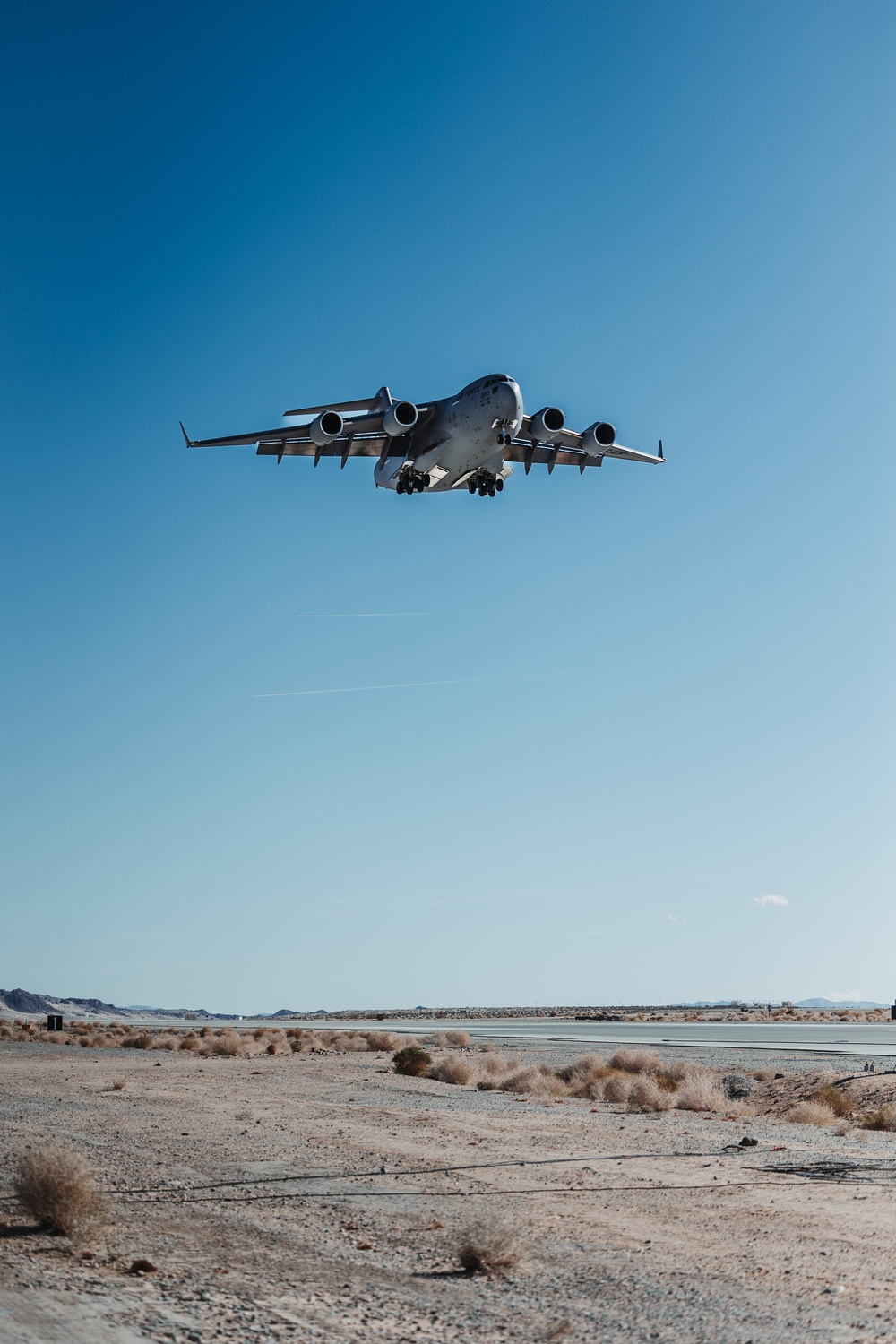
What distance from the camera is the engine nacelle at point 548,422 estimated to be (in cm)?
3534

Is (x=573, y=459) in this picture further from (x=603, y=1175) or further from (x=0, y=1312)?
(x=0, y=1312)

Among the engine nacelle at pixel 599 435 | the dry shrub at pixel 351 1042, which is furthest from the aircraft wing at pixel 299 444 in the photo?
the dry shrub at pixel 351 1042

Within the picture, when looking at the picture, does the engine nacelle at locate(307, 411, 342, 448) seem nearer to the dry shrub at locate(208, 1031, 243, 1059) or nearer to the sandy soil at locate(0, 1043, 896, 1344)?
the sandy soil at locate(0, 1043, 896, 1344)

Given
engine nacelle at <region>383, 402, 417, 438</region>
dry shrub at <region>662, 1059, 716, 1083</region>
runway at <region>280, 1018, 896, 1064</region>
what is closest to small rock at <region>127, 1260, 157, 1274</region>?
dry shrub at <region>662, 1059, 716, 1083</region>

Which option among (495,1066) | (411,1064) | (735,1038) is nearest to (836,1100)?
(495,1066)

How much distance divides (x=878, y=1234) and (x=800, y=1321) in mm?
3201

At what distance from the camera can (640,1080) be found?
2466cm

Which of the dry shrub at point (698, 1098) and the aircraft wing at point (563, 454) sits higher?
the aircraft wing at point (563, 454)

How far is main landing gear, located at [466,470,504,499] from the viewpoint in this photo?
36094mm

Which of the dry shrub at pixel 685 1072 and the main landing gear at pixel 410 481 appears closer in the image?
the dry shrub at pixel 685 1072

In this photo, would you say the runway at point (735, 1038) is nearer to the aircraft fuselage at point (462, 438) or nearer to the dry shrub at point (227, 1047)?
the dry shrub at point (227, 1047)

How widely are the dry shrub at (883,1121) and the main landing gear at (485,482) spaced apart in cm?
2193

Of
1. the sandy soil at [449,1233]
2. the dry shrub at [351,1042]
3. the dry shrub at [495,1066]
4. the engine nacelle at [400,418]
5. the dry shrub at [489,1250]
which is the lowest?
the dry shrub at [351,1042]

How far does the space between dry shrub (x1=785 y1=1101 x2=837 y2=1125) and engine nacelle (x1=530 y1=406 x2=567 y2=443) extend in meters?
21.2
